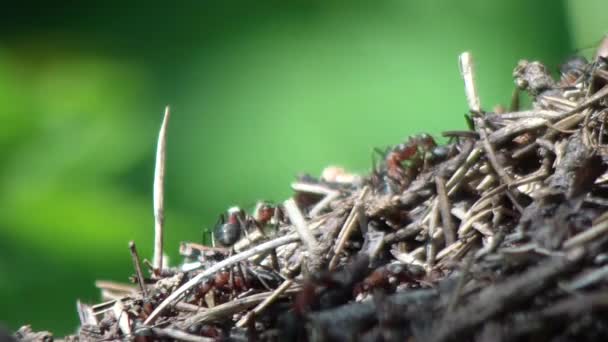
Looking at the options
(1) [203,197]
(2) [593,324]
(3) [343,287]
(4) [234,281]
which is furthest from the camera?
(1) [203,197]

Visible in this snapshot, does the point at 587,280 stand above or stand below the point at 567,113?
below

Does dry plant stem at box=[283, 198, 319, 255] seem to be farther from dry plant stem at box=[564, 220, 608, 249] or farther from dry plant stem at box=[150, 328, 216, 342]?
dry plant stem at box=[564, 220, 608, 249]

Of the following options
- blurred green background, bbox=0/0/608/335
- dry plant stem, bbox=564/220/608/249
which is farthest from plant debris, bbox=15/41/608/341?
blurred green background, bbox=0/0/608/335

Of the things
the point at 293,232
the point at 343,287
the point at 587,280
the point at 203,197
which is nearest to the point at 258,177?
the point at 203,197

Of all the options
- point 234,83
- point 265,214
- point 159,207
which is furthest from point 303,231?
point 234,83

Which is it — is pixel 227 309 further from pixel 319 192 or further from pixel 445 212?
pixel 319 192

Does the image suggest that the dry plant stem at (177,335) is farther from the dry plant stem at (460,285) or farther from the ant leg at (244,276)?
the dry plant stem at (460,285)

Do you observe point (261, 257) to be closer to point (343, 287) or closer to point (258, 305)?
point (258, 305)
